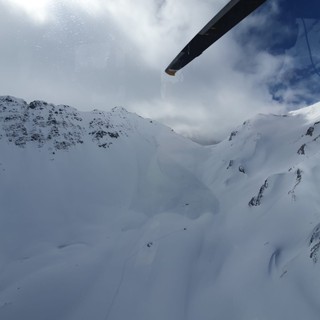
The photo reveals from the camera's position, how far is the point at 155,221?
168 ft

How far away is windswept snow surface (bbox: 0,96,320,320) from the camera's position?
83.9 ft

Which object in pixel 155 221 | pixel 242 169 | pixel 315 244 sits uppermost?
pixel 242 169

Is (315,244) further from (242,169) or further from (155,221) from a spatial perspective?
(242,169)

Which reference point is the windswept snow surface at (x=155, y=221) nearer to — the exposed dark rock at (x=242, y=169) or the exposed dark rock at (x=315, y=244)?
the exposed dark rock at (x=315, y=244)

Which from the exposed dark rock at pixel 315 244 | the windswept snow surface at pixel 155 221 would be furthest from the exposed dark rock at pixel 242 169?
the exposed dark rock at pixel 315 244

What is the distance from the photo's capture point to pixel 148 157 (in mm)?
81938

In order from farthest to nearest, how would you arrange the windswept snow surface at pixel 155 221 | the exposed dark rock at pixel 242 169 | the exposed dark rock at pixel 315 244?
the exposed dark rock at pixel 242 169 → the windswept snow surface at pixel 155 221 → the exposed dark rock at pixel 315 244

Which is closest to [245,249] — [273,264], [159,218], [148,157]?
[273,264]

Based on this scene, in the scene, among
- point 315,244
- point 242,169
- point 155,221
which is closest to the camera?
point 315,244

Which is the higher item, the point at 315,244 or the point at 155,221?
the point at 155,221

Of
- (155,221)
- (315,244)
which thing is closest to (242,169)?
(155,221)

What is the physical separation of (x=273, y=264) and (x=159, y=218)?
2902cm

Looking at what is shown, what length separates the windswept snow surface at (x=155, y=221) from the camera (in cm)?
2556

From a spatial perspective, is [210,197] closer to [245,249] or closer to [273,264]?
[245,249]
